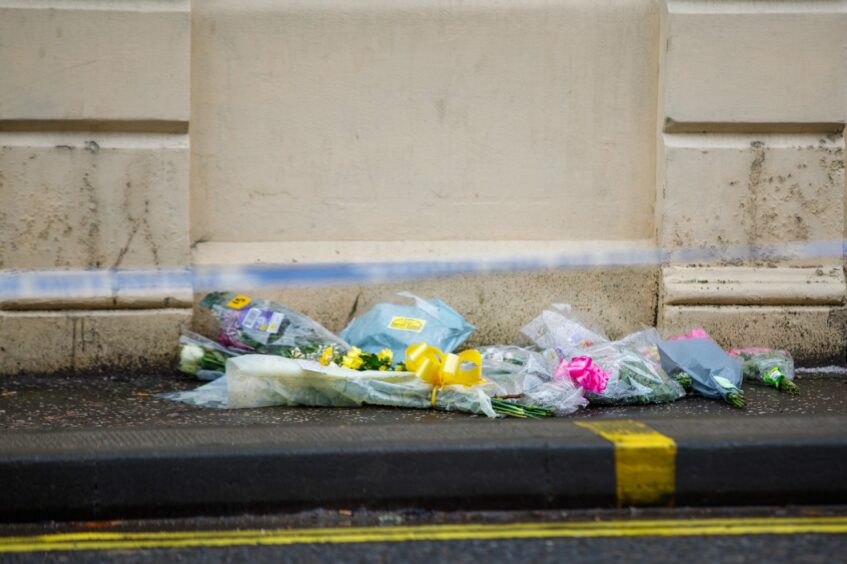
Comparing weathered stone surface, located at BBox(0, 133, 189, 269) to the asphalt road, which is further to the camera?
weathered stone surface, located at BBox(0, 133, 189, 269)

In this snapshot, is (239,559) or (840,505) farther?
(840,505)

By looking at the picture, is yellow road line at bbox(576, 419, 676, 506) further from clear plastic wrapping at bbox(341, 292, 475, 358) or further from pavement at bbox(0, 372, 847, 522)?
clear plastic wrapping at bbox(341, 292, 475, 358)

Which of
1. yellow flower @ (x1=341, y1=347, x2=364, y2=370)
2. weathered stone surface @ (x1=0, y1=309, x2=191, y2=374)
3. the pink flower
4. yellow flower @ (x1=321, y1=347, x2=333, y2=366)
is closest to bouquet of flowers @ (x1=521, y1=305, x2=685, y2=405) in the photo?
the pink flower

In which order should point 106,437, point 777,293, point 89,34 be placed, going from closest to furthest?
point 106,437, point 89,34, point 777,293

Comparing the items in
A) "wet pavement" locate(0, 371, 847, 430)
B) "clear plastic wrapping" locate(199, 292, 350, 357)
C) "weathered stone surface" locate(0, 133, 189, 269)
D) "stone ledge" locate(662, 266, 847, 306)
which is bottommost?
"wet pavement" locate(0, 371, 847, 430)

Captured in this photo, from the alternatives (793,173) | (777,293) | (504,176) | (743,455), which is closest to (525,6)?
(504,176)

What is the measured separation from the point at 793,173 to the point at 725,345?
2.87 ft

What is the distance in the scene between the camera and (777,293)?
4.95 meters

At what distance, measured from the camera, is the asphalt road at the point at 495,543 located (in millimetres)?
2709

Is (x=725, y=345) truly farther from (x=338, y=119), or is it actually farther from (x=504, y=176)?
(x=338, y=119)

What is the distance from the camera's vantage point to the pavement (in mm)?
3045

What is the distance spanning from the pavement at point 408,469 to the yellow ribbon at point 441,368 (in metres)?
0.71

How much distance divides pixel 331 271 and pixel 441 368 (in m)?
1.03

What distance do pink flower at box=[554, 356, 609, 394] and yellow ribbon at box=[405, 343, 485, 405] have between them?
363mm
